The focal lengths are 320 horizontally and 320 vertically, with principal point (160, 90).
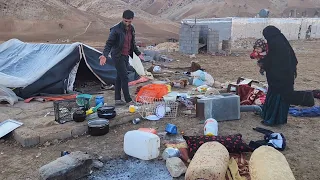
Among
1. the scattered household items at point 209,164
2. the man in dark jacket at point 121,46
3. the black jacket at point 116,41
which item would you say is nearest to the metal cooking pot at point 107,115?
the man in dark jacket at point 121,46

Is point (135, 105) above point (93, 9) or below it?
below

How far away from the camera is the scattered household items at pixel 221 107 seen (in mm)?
5095

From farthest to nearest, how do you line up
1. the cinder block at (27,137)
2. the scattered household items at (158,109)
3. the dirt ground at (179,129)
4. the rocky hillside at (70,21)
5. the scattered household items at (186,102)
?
1. the rocky hillside at (70,21)
2. the scattered household items at (186,102)
3. the scattered household items at (158,109)
4. the cinder block at (27,137)
5. the dirt ground at (179,129)

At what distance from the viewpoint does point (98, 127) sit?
4.49 metres

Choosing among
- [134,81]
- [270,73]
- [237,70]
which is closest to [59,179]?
[270,73]

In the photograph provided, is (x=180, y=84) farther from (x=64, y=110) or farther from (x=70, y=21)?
(x=70, y=21)

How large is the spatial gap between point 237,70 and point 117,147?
743cm

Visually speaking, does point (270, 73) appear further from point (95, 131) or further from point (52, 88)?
point (52, 88)

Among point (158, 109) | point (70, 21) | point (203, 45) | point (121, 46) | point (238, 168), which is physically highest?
point (70, 21)

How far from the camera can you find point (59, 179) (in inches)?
125

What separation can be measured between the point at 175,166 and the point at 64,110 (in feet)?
8.38

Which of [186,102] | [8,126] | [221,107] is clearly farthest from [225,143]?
[8,126]

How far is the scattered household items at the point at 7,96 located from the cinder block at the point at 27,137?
1599mm

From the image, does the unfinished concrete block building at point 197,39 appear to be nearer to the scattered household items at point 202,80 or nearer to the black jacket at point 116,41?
the scattered household items at point 202,80
